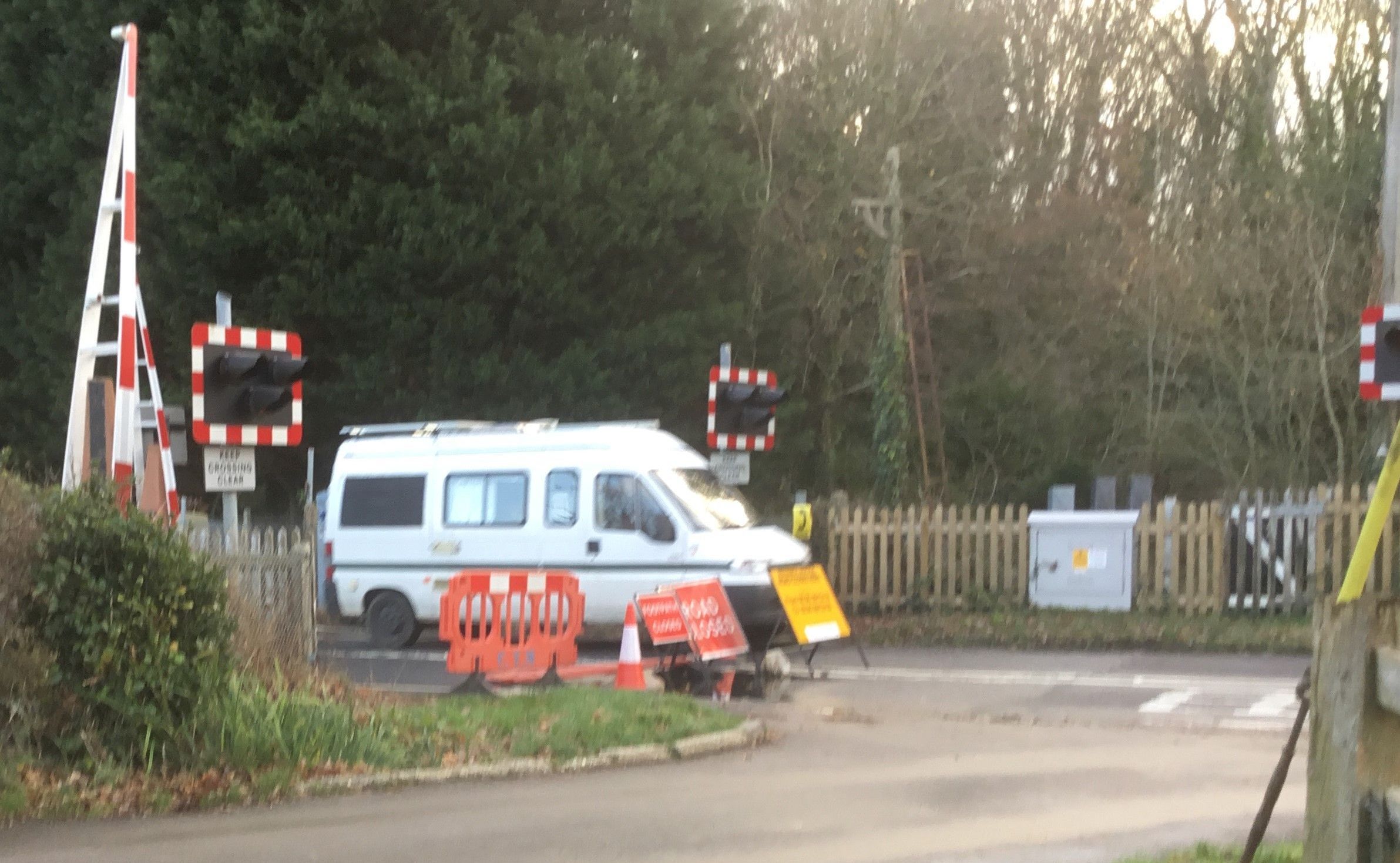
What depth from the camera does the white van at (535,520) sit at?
48.1 feet

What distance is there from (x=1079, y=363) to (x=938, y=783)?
18577 millimetres

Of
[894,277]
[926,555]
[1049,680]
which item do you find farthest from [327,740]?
[894,277]

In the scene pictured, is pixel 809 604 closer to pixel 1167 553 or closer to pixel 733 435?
pixel 733 435

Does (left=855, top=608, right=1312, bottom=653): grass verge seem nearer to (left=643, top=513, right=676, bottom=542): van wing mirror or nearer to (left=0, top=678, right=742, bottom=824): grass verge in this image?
(left=643, top=513, right=676, bottom=542): van wing mirror

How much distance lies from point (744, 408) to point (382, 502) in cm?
429

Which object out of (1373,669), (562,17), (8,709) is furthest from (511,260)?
(1373,669)

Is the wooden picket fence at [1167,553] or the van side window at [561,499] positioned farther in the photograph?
the wooden picket fence at [1167,553]

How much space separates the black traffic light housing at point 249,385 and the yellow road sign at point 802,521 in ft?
28.9

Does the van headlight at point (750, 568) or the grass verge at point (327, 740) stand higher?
the van headlight at point (750, 568)

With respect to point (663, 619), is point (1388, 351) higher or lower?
higher

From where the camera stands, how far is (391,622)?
1638 cm

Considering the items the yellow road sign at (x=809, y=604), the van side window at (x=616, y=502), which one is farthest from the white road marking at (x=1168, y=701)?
the van side window at (x=616, y=502)

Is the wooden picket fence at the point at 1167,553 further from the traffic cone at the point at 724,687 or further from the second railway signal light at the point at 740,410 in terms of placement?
the traffic cone at the point at 724,687

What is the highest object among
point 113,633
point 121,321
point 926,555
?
point 121,321
